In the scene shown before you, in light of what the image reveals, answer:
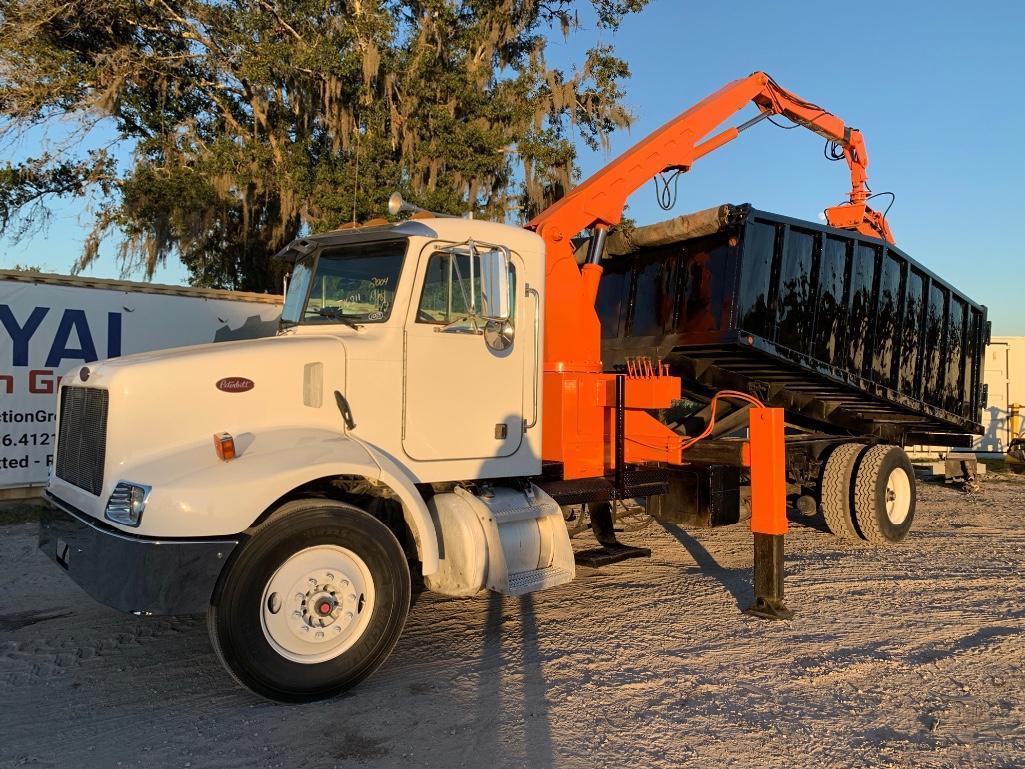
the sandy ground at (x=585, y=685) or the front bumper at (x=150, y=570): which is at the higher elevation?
the front bumper at (x=150, y=570)

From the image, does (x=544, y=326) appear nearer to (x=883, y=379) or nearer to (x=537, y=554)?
(x=537, y=554)

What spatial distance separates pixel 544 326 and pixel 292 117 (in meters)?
11.7

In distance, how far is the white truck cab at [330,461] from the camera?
3.64 metres

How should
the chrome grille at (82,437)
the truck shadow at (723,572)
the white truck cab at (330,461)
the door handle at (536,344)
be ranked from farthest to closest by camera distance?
1. the truck shadow at (723,572)
2. the door handle at (536,344)
3. the chrome grille at (82,437)
4. the white truck cab at (330,461)

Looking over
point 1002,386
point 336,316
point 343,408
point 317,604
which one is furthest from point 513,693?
point 1002,386

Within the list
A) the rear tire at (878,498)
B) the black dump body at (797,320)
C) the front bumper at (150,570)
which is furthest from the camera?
the rear tire at (878,498)

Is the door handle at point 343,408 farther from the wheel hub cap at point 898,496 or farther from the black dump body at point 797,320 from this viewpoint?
the wheel hub cap at point 898,496

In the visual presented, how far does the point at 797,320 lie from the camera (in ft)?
22.2

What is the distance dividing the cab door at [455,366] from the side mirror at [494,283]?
0.14 feet

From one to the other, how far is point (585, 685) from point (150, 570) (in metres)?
2.27

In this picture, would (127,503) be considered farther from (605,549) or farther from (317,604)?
(605,549)

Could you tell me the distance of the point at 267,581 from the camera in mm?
3754

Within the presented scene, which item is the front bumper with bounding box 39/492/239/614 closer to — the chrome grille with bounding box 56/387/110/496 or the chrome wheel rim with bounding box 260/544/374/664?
the chrome wheel rim with bounding box 260/544/374/664

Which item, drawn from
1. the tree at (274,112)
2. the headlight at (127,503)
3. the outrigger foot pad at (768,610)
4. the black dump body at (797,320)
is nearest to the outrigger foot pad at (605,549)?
the outrigger foot pad at (768,610)
